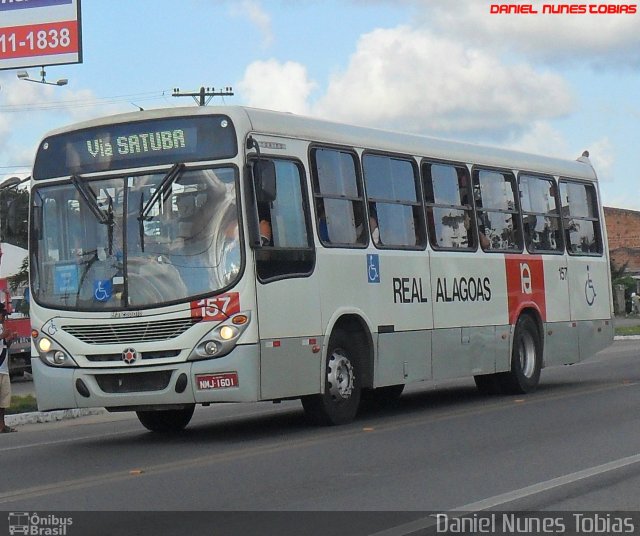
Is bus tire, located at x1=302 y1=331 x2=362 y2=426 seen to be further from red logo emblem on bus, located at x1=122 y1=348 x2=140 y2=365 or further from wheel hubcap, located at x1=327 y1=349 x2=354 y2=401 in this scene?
red logo emblem on bus, located at x1=122 y1=348 x2=140 y2=365

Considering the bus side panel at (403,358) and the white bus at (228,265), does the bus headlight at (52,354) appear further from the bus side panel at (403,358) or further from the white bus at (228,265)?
the bus side panel at (403,358)

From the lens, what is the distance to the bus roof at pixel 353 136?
13508 millimetres

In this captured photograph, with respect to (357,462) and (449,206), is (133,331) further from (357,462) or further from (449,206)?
(449,206)

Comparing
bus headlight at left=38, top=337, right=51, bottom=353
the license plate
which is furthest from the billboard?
the license plate

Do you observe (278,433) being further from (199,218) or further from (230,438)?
(199,218)

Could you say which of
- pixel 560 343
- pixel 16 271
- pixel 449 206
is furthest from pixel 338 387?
pixel 16 271

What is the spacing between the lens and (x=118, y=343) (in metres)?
13.1

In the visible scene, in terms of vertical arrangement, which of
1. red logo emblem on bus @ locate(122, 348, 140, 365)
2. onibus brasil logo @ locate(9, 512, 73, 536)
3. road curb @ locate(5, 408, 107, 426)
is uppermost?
red logo emblem on bus @ locate(122, 348, 140, 365)

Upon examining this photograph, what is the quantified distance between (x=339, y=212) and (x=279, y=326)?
6.11 ft

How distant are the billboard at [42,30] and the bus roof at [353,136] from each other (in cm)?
1230

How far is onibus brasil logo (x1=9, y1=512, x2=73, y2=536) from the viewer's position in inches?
323

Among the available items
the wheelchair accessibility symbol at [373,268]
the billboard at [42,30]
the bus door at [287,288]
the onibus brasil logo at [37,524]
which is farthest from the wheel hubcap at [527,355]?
the billboard at [42,30]

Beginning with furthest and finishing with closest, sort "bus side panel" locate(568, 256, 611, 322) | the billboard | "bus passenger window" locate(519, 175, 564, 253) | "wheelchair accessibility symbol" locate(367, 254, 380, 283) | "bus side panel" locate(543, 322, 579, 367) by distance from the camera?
the billboard, "bus side panel" locate(568, 256, 611, 322), "bus side panel" locate(543, 322, 579, 367), "bus passenger window" locate(519, 175, 564, 253), "wheelchair accessibility symbol" locate(367, 254, 380, 283)

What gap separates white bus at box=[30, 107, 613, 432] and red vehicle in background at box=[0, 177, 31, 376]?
1.67ft
